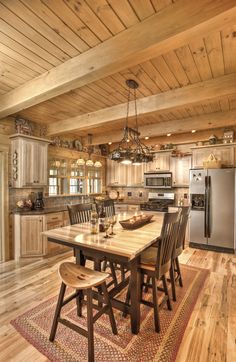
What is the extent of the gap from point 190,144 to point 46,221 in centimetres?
399

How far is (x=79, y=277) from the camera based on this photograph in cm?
173

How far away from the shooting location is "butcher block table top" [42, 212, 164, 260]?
1756 millimetres

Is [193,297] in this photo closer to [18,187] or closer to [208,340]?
[208,340]

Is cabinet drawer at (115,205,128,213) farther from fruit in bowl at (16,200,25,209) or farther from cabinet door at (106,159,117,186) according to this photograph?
fruit in bowl at (16,200,25,209)

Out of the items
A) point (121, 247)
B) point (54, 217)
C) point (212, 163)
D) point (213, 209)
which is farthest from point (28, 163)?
point (213, 209)

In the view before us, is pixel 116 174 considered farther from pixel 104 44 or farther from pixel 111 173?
pixel 104 44

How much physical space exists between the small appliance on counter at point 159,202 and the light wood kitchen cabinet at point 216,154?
45.2 inches

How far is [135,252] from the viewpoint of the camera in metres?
1.70

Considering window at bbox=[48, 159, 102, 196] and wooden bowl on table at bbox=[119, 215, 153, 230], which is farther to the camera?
window at bbox=[48, 159, 102, 196]

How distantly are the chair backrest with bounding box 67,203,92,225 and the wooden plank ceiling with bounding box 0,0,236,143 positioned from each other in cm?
157

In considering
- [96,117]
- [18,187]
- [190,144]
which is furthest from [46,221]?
[190,144]

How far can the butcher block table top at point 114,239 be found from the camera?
5.76 feet

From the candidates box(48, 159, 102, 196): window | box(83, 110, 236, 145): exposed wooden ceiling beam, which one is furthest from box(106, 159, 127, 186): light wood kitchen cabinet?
box(83, 110, 236, 145): exposed wooden ceiling beam

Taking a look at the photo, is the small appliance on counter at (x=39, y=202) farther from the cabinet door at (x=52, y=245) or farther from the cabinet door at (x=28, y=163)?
the cabinet door at (x=52, y=245)
